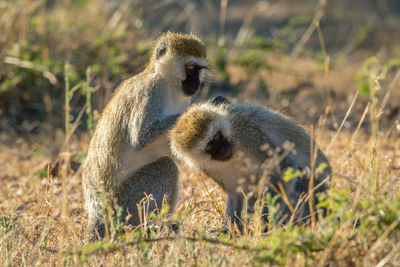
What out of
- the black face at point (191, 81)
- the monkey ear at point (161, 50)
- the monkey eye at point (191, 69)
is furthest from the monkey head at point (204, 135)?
the monkey ear at point (161, 50)

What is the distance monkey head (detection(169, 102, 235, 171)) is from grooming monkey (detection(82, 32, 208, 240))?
406 millimetres

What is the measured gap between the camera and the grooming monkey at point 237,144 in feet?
12.3

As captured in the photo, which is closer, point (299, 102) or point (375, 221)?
point (375, 221)

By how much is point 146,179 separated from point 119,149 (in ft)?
1.10

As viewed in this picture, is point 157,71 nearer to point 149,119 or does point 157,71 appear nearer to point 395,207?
point 149,119

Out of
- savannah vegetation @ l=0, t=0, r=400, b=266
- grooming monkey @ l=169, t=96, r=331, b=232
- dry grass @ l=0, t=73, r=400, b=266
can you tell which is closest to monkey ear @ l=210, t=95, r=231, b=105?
grooming monkey @ l=169, t=96, r=331, b=232

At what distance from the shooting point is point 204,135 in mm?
3750

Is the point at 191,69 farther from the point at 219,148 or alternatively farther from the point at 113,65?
the point at 113,65

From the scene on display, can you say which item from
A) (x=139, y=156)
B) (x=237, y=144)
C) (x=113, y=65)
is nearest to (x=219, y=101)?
(x=237, y=144)

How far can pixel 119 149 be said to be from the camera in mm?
4391

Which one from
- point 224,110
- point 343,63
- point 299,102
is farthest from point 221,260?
point 343,63

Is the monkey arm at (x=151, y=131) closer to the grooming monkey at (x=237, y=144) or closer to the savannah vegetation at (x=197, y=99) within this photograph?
the grooming monkey at (x=237, y=144)

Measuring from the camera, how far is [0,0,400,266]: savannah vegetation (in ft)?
8.76

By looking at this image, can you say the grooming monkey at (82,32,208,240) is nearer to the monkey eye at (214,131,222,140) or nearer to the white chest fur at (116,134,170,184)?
the white chest fur at (116,134,170,184)
